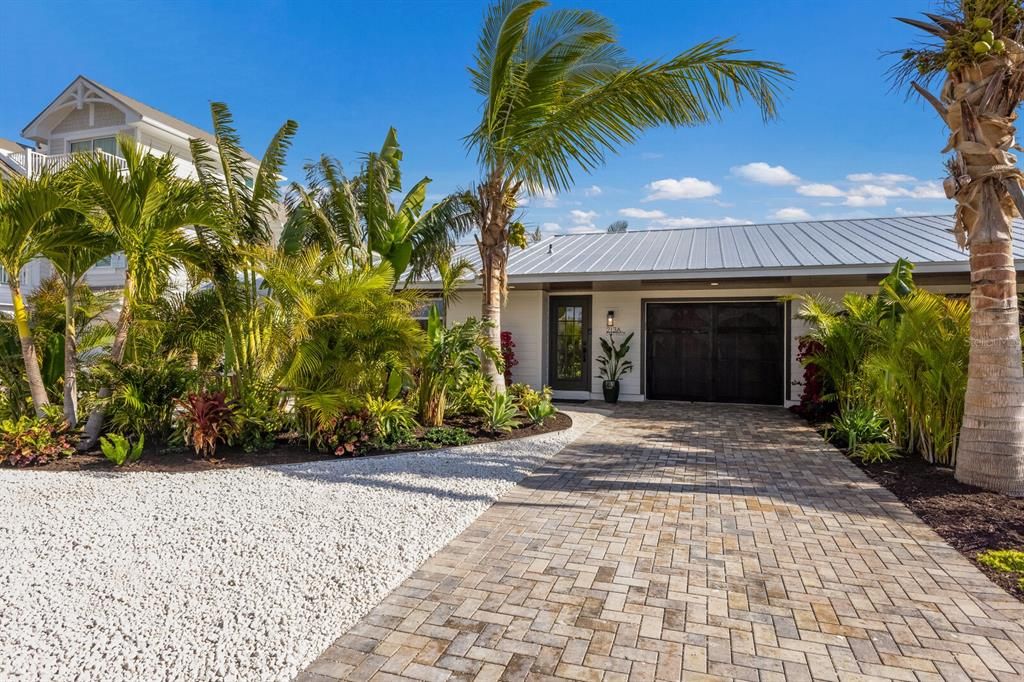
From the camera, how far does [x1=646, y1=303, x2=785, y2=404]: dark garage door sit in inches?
487

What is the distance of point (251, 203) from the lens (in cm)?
754

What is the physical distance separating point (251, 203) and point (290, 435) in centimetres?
313

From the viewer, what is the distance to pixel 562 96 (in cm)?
828

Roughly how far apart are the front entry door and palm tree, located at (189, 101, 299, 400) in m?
7.35

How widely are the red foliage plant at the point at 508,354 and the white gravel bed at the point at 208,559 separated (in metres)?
6.65

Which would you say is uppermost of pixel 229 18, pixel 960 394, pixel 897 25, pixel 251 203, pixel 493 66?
pixel 229 18

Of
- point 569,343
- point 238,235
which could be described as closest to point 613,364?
point 569,343

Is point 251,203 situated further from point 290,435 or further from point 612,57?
point 612,57

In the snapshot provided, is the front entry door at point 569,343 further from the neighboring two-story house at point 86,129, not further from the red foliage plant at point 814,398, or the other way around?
the neighboring two-story house at point 86,129

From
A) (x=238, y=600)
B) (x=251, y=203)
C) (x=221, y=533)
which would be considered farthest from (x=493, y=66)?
(x=238, y=600)

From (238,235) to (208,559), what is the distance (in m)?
4.90

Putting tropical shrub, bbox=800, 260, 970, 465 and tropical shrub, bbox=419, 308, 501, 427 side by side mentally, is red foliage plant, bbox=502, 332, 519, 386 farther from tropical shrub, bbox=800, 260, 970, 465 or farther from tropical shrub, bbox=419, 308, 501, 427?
tropical shrub, bbox=800, 260, 970, 465

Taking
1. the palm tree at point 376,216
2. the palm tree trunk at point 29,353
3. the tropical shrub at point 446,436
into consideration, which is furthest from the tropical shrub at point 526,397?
the palm tree trunk at point 29,353

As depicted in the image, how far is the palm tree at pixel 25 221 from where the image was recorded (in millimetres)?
6102
